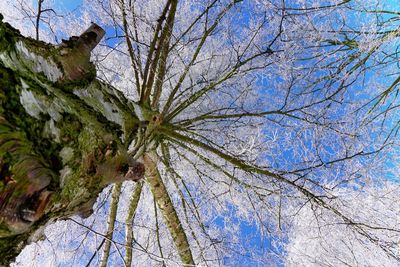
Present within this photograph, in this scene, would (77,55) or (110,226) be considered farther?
(110,226)

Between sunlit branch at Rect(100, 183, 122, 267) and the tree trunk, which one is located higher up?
sunlit branch at Rect(100, 183, 122, 267)

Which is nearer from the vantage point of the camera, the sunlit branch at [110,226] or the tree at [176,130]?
the tree at [176,130]

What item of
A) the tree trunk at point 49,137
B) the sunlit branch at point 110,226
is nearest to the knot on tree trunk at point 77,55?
the tree trunk at point 49,137

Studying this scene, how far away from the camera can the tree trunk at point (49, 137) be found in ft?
2.79

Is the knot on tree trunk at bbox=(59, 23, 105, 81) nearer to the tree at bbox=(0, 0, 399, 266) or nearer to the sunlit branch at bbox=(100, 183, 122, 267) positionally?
the tree at bbox=(0, 0, 399, 266)

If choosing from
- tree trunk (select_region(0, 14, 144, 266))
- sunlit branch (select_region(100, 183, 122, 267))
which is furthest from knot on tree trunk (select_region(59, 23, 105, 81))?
sunlit branch (select_region(100, 183, 122, 267))

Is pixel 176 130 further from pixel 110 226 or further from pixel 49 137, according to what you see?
pixel 49 137

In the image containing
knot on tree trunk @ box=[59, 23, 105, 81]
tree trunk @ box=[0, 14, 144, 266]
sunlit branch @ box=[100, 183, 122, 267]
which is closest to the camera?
tree trunk @ box=[0, 14, 144, 266]

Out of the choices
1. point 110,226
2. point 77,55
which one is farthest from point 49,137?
point 110,226

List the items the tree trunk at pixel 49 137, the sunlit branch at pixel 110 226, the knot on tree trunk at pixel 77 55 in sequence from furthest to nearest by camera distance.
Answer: the sunlit branch at pixel 110 226, the knot on tree trunk at pixel 77 55, the tree trunk at pixel 49 137

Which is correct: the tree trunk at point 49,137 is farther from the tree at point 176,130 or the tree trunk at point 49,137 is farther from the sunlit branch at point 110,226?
the sunlit branch at point 110,226

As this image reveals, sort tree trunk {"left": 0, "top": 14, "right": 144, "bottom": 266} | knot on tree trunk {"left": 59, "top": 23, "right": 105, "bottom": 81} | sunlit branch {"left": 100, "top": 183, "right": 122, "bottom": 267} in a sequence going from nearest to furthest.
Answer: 1. tree trunk {"left": 0, "top": 14, "right": 144, "bottom": 266}
2. knot on tree trunk {"left": 59, "top": 23, "right": 105, "bottom": 81}
3. sunlit branch {"left": 100, "top": 183, "right": 122, "bottom": 267}

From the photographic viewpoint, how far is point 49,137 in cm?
103

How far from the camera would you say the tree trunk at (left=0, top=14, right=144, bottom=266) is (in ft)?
2.79
